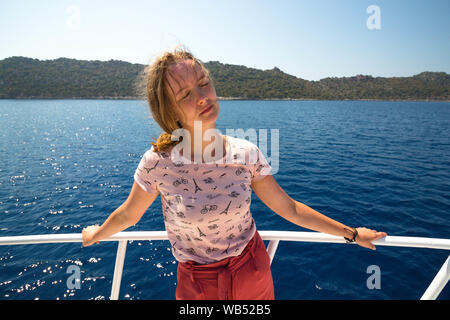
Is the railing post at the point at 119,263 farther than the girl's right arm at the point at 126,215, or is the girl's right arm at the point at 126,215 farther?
the railing post at the point at 119,263

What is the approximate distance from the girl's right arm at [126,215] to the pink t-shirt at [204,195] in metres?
0.07

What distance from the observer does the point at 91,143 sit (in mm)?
20828

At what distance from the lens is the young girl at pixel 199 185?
113cm

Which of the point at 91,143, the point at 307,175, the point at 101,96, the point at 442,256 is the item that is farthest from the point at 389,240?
the point at 101,96

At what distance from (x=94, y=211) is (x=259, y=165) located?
→ 8968mm

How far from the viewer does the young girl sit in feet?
3.70

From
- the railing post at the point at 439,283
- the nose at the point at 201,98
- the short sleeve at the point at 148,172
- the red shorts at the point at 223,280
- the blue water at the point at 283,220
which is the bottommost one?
the blue water at the point at 283,220

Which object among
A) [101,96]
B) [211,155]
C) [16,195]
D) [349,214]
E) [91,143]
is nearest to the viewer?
[211,155]

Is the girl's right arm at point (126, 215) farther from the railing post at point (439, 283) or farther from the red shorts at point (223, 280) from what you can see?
the railing post at point (439, 283)

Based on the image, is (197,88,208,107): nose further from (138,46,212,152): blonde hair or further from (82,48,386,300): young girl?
(138,46,212,152): blonde hair

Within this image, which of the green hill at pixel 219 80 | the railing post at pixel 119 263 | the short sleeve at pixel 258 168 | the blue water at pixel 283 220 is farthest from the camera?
the green hill at pixel 219 80

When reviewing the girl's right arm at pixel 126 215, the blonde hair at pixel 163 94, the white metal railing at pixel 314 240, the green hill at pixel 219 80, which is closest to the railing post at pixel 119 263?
the white metal railing at pixel 314 240

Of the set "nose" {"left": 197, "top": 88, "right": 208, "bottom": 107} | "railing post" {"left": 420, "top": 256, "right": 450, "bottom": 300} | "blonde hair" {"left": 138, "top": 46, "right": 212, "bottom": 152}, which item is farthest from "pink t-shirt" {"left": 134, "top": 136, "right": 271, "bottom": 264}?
"railing post" {"left": 420, "top": 256, "right": 450, "bottom": 300}

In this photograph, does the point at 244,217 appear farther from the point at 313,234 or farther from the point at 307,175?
the point at 307,175
